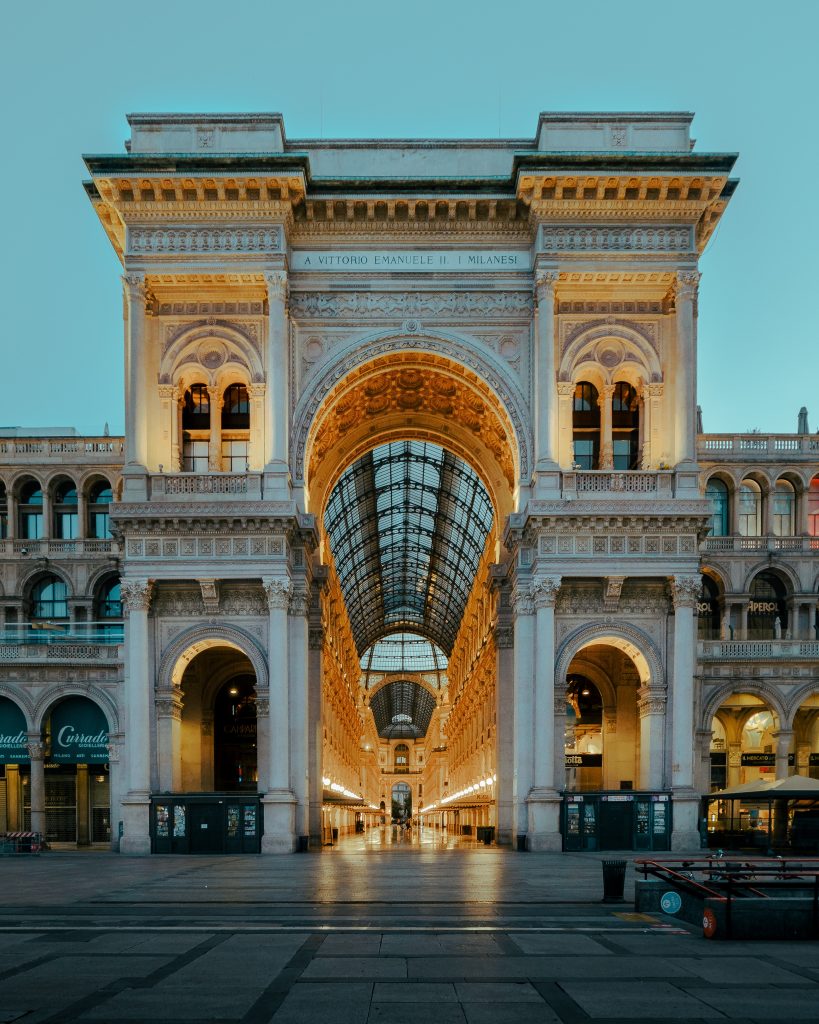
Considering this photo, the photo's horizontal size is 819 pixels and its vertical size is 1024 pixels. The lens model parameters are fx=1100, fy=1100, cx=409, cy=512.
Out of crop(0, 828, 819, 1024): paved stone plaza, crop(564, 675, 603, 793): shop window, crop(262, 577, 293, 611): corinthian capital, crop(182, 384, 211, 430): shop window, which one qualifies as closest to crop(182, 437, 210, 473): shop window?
crop(182, 384, 211, 430): shop window

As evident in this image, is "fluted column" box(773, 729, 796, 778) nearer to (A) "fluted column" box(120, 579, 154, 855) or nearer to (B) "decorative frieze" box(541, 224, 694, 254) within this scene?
(B) "decorative frieze" box(541, 224, 694, 254)

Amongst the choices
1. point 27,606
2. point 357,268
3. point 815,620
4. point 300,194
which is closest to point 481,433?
point 357,268

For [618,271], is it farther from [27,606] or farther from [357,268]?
[27,606]

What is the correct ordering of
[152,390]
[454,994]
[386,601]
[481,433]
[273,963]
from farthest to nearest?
[386,601] → [481,433] → [152,390] → [273,963] → [454,994]

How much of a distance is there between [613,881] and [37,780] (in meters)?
37.0

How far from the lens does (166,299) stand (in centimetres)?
4938

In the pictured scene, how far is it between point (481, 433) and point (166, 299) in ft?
56.0

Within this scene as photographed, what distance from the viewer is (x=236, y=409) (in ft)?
170

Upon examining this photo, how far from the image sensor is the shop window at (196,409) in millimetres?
51406

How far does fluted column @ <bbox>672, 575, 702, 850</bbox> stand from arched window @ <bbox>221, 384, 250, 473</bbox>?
20588 mm

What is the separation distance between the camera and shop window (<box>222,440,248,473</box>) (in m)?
51.8

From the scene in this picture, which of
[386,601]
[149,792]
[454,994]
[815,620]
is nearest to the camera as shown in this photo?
[454,994]

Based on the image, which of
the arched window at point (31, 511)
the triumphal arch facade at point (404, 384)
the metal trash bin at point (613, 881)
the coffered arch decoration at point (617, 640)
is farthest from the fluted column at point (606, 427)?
the arched window at point (31, 511)

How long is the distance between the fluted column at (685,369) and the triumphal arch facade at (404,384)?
126 millimetres
